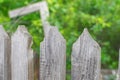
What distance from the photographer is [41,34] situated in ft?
14.6

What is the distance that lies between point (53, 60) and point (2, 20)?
7.05ft

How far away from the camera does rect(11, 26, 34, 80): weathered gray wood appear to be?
266cm

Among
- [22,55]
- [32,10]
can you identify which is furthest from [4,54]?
[32,10]

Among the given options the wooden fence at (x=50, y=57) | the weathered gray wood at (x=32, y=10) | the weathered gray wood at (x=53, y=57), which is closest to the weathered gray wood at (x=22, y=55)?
the wooden fence at (x=50, y=57)

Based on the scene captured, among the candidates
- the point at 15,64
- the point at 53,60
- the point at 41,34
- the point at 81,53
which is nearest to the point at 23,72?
the point at 15,64

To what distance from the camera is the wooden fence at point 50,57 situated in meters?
2.47

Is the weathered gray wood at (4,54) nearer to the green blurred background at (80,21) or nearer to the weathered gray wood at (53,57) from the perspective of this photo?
the weathered gray wood at (53,57)

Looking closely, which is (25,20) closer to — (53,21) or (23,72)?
(53,21)

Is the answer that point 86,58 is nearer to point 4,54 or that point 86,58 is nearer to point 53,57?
point 53,57

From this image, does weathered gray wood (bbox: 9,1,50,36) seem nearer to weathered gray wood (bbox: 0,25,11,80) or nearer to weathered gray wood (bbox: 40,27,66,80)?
weathered gray wood (bbox: 0,25,11,80)

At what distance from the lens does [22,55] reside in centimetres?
268

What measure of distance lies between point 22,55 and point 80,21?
1.82 metres

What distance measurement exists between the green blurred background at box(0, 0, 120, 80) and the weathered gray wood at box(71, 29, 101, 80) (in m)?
1.49

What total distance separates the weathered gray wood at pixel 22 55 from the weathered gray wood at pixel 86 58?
A: 322 mm
